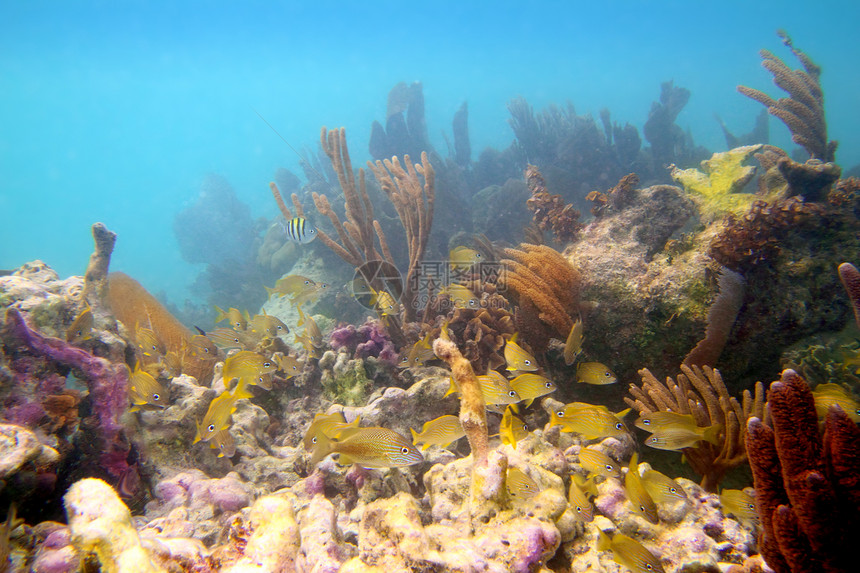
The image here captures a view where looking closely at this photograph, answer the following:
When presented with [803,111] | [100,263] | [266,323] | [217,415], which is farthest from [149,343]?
[803,111]

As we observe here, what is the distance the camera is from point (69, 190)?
12344 centimetres

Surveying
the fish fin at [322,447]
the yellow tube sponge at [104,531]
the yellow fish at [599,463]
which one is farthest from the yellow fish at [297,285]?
the yellow fish at [599,463]

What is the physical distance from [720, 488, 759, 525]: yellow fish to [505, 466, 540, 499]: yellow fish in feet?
3.57

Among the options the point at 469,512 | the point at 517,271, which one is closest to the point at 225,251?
the point at 517,271

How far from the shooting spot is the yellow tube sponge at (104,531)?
1.41 meters

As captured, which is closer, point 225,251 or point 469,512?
point 469,512

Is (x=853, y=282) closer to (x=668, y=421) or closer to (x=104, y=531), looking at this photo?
(x=668, y=421)

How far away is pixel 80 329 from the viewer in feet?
12.4

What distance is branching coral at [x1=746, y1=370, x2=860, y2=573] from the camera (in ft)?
4.17

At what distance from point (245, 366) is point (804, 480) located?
148 inches

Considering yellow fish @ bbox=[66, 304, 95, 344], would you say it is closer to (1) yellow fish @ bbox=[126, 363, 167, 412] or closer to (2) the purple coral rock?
(2) the purple coral rock

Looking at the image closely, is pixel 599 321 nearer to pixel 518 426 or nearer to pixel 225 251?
pixel 518 426

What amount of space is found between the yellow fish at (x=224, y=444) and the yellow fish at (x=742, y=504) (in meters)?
3.84

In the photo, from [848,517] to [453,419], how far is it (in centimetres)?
179
